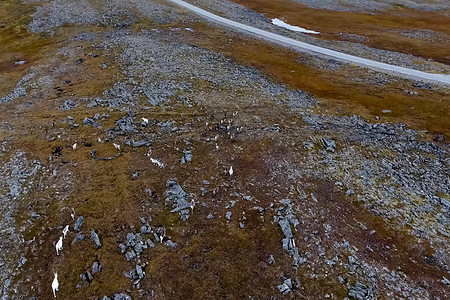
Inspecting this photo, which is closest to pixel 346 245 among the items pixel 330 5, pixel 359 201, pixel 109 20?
pixel 359 201

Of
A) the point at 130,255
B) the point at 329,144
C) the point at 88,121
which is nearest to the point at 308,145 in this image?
the point at 329,144

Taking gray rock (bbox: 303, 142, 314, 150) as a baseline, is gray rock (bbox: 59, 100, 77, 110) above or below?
below

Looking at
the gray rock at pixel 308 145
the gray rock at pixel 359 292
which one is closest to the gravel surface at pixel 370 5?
the gray rock at pixel 308 145

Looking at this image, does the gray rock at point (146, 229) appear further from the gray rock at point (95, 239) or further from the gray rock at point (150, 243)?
the gray rock at point (95, 239)

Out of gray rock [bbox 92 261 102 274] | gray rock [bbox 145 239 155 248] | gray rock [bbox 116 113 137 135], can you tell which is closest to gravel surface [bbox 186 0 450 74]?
gray rock [bbox 116 113 137 135]

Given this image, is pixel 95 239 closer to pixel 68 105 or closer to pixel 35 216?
pixel 35 216

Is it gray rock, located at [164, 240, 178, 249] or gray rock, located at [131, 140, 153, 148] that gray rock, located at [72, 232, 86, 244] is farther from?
gray rock, located at [131, 140, 153, 148]

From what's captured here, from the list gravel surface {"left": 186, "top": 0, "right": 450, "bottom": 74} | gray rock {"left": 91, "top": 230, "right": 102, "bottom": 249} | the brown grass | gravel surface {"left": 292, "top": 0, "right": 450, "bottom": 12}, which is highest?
gravel surface {"left": 292, "top": 0, "right": 450, "bottom": 12}

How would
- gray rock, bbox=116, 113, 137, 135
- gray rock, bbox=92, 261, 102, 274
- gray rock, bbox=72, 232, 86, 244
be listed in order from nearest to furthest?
gray rock, bbox=92, 261, 102, 274 → gray rock, bbox=72, 232, 86, 244 → gray rock, bbox=116, 113, 137, 135

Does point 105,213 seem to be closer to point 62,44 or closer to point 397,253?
point 397,253

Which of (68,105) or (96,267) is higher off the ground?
(68,105)
